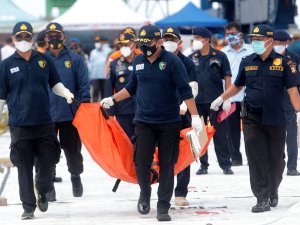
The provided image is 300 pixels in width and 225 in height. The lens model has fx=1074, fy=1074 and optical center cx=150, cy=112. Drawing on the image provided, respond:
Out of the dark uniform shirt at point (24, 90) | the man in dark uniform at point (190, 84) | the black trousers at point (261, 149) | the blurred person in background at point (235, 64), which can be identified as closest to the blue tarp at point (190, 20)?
the blurred person in background at point (235, 64)

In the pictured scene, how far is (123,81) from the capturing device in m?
12.8

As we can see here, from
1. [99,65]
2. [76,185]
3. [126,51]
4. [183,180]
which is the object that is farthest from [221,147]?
[99,65]

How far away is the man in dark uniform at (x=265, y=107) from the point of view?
1074 cm

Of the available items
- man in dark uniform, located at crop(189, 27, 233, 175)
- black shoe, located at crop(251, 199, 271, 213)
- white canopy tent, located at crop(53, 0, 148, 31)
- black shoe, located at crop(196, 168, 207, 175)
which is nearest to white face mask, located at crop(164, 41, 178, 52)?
black shoe, located at crop(251, 199, 271, 213)

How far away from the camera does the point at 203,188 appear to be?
1294 cm

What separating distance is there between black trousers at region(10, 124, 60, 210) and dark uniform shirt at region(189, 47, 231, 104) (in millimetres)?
3631

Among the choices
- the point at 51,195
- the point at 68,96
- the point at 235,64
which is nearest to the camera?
the point at 68,96

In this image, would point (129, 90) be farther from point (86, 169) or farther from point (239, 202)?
point (86, 169)

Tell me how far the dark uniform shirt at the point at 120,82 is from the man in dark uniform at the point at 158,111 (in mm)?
2130

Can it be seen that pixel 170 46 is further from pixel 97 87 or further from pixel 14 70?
pixel 97 87

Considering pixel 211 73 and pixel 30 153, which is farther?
pixel 211 73

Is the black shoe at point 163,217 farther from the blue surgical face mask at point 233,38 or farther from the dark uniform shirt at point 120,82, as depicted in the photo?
the blue surgical face mask at point 233,38

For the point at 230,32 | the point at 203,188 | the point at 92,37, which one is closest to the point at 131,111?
the point at 203,188

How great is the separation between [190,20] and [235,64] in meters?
17.7
